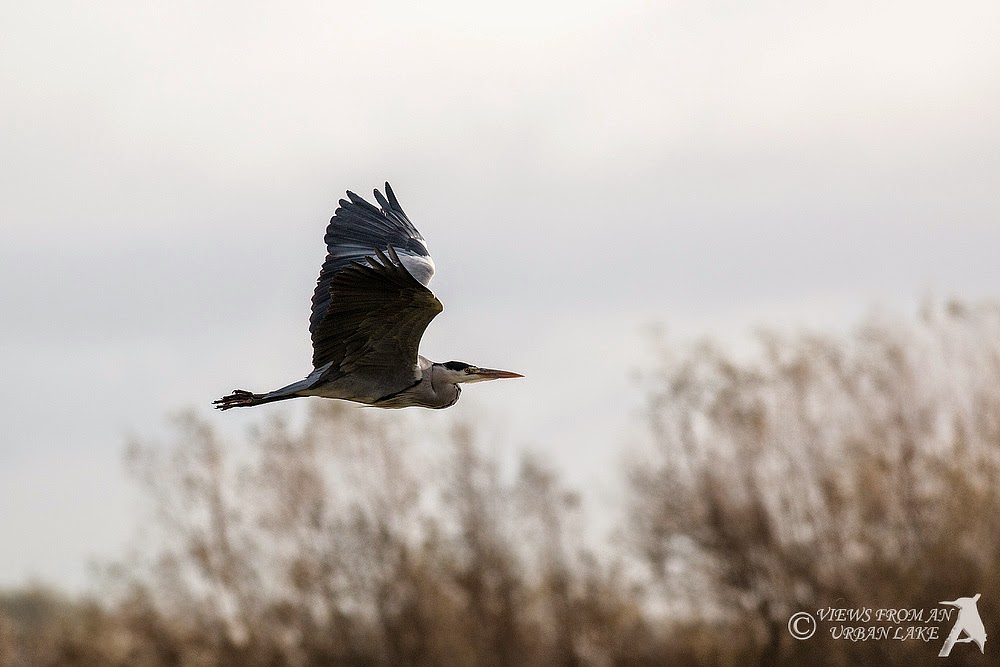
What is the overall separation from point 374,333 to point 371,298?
0.57 m

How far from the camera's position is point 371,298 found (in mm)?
11836

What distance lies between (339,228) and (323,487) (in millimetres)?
21507

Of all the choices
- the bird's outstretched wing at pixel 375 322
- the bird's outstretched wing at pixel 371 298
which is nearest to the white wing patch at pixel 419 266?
the bird's outstretched wing at pixel 371 298

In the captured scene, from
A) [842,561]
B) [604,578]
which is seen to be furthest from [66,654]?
[842,561]

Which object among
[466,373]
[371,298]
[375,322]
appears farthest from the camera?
[466,373]

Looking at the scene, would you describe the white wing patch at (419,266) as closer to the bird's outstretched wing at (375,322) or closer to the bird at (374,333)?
the bird at (374,333)

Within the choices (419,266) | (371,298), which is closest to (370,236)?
(419,266)

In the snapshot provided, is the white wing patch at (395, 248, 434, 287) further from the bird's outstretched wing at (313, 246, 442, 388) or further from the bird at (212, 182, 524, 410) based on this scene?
the bird's outstretched wing at (313, 246, 442, 388)

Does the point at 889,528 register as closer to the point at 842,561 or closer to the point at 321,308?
the point at 842,561

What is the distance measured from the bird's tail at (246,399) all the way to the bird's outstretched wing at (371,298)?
56 cm

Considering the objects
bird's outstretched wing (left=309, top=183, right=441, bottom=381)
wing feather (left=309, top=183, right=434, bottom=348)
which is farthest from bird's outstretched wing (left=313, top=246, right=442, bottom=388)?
wing feather (left=309, top=183, right=434, bottom=348)

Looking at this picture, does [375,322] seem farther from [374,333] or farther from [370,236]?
[370,236]

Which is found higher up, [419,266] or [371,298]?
[419,266]

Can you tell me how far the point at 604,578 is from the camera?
33312 millimetres
